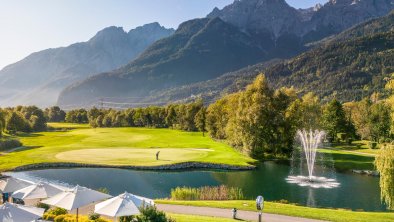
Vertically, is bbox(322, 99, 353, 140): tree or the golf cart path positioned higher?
bbox(322, 99, 353, 140): tree

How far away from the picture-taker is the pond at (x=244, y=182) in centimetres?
4882

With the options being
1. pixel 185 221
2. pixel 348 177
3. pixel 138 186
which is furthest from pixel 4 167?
pixel 348 177

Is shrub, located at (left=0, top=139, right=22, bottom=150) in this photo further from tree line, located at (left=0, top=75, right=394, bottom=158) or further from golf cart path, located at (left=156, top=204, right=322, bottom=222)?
golf cart path, located at (left=156, top=204, right=322, bottom=222)

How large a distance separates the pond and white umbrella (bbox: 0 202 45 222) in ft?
94.8

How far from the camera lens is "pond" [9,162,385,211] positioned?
48.8 metres

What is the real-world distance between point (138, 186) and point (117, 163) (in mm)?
18286

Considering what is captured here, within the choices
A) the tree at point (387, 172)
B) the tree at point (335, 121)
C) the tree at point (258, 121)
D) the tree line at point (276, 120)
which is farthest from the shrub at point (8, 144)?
the tree at point (387, 172)

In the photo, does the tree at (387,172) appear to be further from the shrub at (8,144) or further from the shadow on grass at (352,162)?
the shrub at (8,144)

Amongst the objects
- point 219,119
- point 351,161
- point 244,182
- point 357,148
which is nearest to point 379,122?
point 357,148

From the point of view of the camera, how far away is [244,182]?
60.7 metres

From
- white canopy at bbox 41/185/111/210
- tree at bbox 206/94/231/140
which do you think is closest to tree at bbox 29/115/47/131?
tree at bbox 206/94/231/140

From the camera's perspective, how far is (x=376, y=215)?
34.6 metres

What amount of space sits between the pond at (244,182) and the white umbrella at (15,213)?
2888 cm

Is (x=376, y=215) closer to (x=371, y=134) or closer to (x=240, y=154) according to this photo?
(x=240, y=154)
